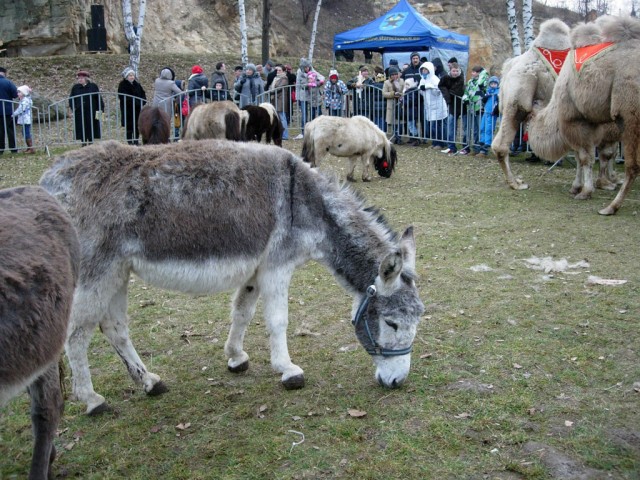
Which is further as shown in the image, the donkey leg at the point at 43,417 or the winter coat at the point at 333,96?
the winter coat at the point at 333,96

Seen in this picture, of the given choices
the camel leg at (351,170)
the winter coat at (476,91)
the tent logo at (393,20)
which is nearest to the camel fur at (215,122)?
the camel leg at (351,170)

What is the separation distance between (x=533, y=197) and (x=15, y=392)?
8859 millimetres

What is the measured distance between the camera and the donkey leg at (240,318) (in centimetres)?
454

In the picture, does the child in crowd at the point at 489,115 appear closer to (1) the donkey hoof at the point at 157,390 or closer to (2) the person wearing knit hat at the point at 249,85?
(2) the person wearing knit hat at the point at 249,85

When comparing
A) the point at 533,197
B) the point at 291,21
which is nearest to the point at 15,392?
the point at 533,197

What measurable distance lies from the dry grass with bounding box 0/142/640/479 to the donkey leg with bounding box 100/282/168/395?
0.12m

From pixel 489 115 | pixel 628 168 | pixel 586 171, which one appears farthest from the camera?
pixel 489 115

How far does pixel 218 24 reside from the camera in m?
34.5

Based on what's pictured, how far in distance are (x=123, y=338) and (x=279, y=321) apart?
1010mm

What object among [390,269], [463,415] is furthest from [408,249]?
[463,415]

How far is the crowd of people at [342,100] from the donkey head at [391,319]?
423 inches

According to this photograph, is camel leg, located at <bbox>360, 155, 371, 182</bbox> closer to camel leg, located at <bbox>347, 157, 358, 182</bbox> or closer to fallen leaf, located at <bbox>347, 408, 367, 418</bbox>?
camel leg, located at <bbox>347, 157, 358, 182</bbox>

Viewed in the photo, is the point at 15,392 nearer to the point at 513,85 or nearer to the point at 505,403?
the point at 505,403

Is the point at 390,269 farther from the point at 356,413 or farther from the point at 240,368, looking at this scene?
the point at 240,368
